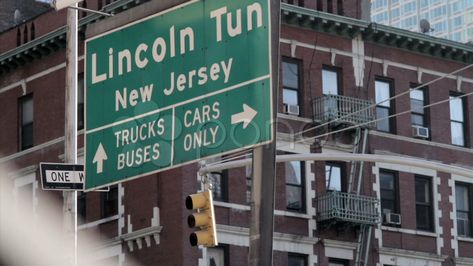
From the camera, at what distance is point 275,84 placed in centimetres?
1320

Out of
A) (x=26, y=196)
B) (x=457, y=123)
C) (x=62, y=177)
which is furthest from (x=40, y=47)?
(x=62, y=177)

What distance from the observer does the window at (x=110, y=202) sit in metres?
40.2

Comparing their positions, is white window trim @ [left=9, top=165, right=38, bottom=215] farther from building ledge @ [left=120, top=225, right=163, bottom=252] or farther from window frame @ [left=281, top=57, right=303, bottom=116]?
window frame @ [left=281, top=57, right=303, bottom=116]

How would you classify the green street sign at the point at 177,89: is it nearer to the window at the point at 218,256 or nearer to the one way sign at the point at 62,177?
the one way sign at the point at 62,177

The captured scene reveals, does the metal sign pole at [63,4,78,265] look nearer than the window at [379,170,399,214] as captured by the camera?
Yes

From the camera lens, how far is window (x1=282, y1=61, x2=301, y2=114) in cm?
4066

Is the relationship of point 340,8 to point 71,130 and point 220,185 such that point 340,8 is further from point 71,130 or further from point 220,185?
point 71,130

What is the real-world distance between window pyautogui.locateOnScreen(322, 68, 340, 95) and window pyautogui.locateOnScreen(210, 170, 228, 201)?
17.0 ft

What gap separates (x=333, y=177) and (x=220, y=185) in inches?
177

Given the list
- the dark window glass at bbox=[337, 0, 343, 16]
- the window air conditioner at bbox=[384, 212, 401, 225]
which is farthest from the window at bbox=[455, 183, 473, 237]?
the dark window glass at bbox=[337, 0, 343, 16]

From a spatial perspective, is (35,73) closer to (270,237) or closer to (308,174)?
(308,174)

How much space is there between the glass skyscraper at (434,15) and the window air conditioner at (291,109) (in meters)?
117

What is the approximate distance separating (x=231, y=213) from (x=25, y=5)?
58.2ft

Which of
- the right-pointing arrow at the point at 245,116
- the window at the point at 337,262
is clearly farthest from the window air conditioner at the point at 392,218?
the right-pointing arrow at the point at 245,116
